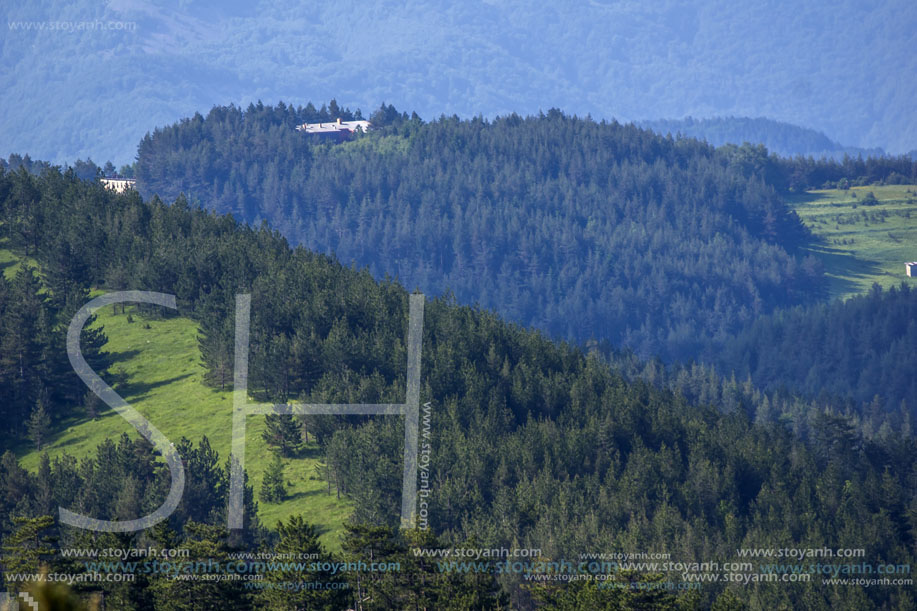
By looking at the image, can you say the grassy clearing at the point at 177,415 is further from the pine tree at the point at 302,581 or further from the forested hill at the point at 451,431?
the pine tree at the point at 302,581

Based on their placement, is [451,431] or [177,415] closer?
[177,415]

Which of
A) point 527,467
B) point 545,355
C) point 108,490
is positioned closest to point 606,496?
point 527,467

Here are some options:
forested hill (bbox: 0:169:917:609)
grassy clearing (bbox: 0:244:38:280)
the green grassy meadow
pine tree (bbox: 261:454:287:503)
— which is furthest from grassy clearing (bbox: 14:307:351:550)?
grassy clearing (bbox: 0:244:38:280)

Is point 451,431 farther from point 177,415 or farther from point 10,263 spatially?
point 10,263

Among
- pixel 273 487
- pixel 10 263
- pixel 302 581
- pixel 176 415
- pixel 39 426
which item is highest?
pixel 10 263

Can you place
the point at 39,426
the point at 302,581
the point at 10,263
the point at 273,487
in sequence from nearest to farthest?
1. the point at 302,581
2. the point at 273,487
3. the point at 39,426
4. the point at 10,263

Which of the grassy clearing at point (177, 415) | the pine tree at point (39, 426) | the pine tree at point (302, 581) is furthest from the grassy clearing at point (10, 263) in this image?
the pine tree at point (302, 581)

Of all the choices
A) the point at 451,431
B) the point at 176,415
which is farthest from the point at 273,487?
the point at 451,431

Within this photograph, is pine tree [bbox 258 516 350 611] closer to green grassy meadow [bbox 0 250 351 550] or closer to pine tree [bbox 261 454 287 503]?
green grassy meadow [bbox 0 250 351 550]
